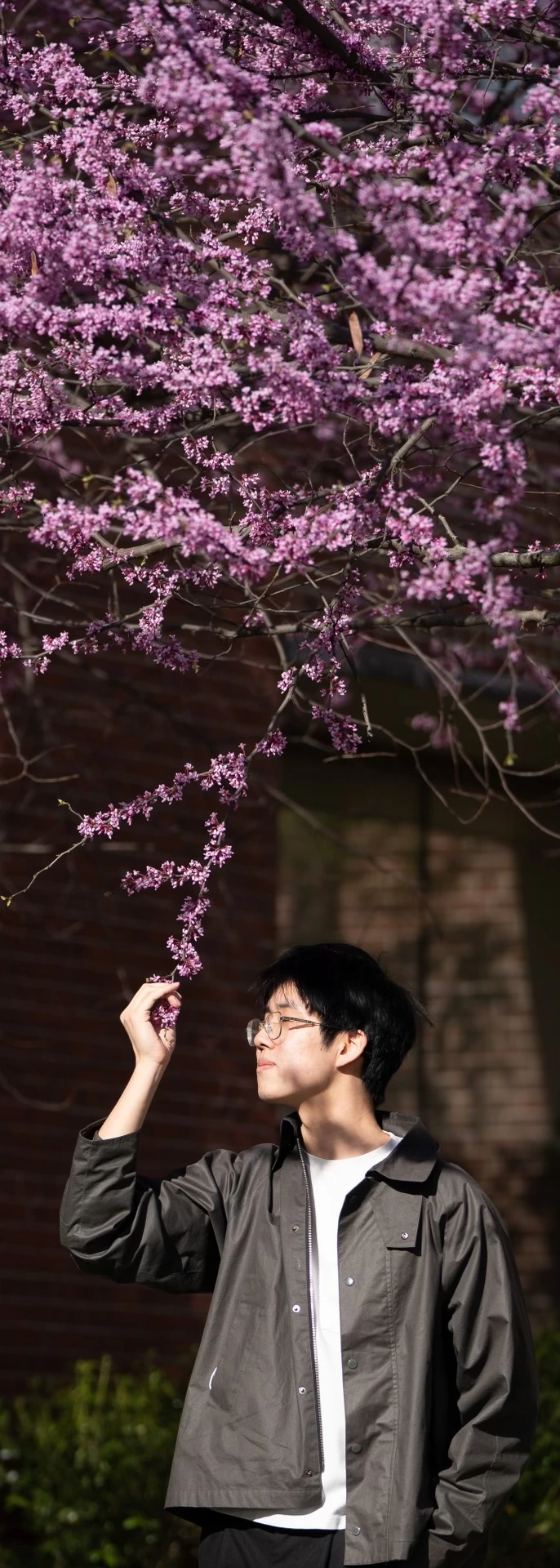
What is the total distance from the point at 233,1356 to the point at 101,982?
341 cm

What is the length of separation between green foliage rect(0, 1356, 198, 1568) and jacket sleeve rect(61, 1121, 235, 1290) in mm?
2524

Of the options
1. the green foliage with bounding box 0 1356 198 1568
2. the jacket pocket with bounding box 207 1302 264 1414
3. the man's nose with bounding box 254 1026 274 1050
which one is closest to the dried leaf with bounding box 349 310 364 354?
the man's nose with bounding box 254 1026 274 1050

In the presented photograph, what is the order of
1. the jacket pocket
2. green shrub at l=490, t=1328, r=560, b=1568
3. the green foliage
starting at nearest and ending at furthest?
the jacket pocket, the green foliage, green shrub at l=490, t=1328, r=560, b=1568

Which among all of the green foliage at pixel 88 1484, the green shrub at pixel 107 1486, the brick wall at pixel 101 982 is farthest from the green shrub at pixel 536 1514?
the brick wall at pixel 101 982

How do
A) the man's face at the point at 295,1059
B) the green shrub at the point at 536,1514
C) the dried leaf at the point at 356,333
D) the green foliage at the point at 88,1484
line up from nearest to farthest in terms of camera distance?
the dried leaf at the point at 356,333, the man's face at the point at 295,1059, the green foliage at the point at 88,1484, the green shrub at the point at 536,1514

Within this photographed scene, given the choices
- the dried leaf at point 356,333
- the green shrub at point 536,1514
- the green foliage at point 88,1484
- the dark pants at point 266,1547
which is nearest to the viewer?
the dried leaf at point 356,333

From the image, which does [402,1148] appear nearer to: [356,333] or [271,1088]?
[271,1088]

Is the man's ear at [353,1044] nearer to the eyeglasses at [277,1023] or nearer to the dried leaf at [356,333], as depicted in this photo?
the eyeglasses at [277,1023]

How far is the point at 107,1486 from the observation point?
5262 mm

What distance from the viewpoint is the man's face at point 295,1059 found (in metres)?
2.91

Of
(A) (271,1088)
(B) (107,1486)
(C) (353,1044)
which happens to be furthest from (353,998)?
(B) (107,1486)

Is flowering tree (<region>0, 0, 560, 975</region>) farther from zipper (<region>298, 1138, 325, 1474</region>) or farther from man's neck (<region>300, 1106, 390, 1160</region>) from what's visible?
zipper (<region>298, 1138, 325, 1474</region>)

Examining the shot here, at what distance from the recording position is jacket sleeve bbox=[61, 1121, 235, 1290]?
2.82 meters

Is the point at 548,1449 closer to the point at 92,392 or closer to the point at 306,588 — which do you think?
the point at 306,588
